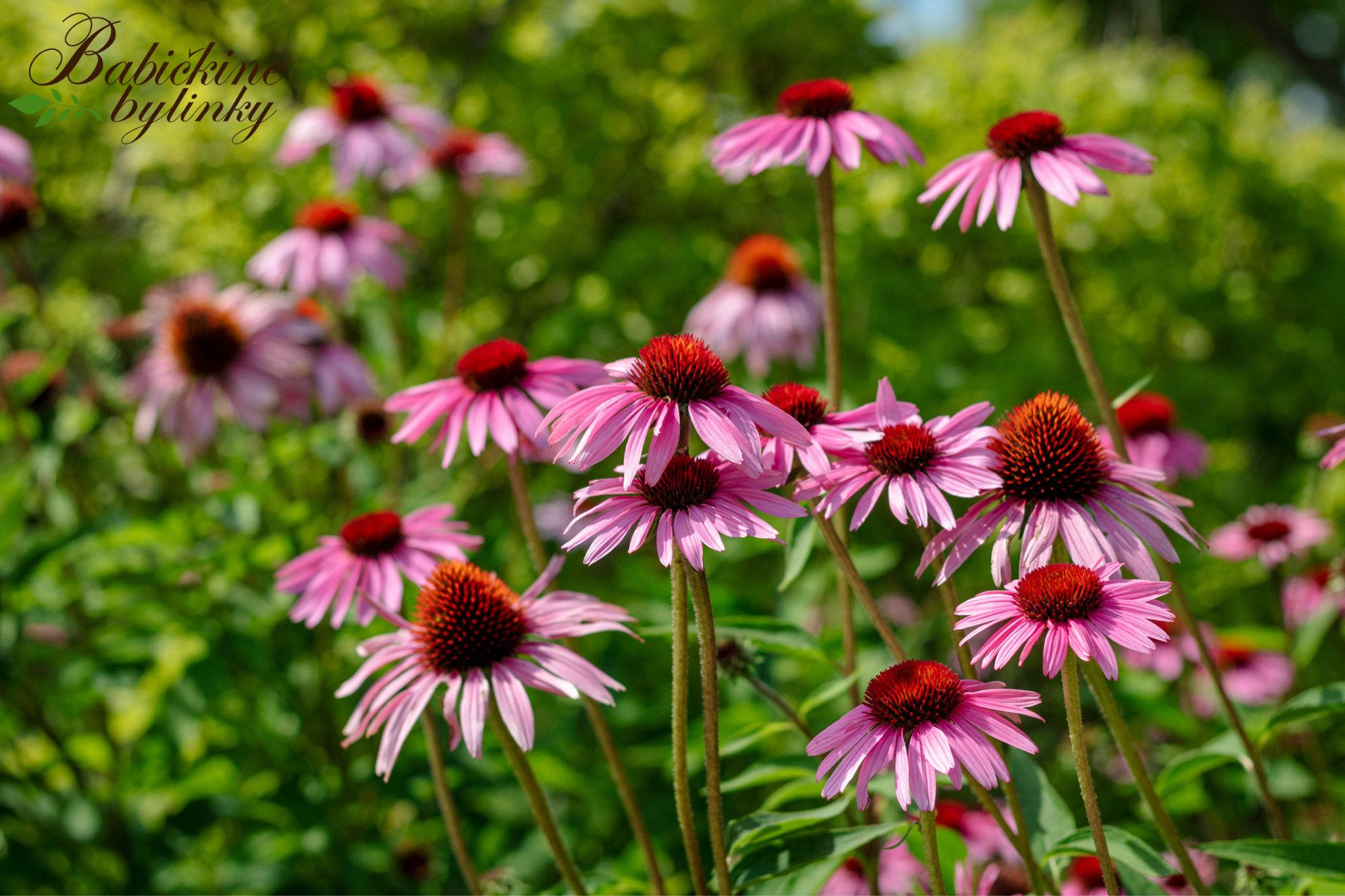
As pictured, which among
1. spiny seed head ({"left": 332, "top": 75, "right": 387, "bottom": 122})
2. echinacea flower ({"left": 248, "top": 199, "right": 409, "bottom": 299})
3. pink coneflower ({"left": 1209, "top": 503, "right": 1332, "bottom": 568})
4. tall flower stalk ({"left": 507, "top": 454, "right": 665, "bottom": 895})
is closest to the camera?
tall flower stalk ({"left": 507, "top": 454, "right": 665, "bottom": 895})

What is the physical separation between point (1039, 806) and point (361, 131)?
247cm

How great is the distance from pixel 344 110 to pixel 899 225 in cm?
180

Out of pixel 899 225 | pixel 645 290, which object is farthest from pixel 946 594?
pixel 899 225

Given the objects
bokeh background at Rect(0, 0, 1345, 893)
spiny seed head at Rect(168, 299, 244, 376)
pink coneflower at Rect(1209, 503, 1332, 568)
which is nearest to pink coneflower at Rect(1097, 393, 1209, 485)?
pink coneflower at Rect(1209, 503, 1332, 568)

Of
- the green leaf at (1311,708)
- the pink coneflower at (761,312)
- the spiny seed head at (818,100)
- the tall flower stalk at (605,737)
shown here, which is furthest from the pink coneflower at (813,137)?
the pink coneflower at (761,312)

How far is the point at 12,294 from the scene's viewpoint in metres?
3.38

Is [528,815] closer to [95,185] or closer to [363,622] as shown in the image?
[363,622]

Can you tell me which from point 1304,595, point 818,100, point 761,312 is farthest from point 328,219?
point 1304,595

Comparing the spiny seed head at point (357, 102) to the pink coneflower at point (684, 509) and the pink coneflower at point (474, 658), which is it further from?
the pink coneflower at point (684, 509)

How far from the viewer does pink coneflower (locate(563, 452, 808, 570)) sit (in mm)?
990

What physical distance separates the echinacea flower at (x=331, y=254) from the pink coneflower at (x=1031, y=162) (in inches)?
63.8

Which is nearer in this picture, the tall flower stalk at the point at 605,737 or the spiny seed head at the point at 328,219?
the tall flower stalk at the point at 605,737

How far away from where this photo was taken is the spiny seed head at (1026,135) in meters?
1.39

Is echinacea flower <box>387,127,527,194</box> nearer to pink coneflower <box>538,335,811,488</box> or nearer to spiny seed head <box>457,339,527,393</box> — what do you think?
spiny seed head <box>457,339,527,393</box>
